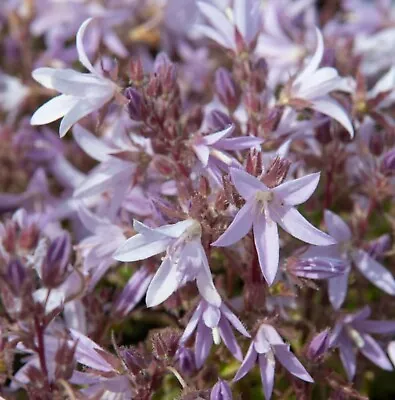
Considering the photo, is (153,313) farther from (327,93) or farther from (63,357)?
(327,93)

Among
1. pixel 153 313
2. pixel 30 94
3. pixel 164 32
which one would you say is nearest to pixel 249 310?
pixel 153 313

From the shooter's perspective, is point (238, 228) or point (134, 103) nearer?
point (238, 228)

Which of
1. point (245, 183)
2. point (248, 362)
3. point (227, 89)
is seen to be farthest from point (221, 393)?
point (227, 89)

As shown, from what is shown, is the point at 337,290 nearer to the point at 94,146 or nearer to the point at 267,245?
the point at 267,245

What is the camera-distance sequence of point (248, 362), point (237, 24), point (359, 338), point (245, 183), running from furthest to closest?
point (237, 24), point (359, 338), point (248, 362), point (245, 183)

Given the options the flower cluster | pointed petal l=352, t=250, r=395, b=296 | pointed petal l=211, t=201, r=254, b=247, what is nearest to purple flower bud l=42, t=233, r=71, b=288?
the flower cluster

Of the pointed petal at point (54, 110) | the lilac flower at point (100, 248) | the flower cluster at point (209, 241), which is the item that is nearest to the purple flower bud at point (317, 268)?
the flower cluster at point (209, 241)

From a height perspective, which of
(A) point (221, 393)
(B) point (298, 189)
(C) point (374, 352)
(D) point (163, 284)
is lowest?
(C) point (374, 352)
